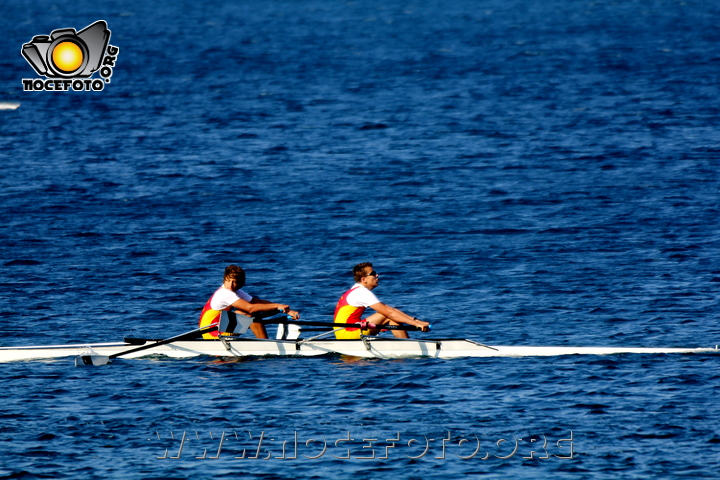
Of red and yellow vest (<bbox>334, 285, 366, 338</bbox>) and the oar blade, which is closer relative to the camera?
the oar blade

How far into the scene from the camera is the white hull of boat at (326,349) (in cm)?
1891

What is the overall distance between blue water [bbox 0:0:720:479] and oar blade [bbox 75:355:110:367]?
0.61 feet

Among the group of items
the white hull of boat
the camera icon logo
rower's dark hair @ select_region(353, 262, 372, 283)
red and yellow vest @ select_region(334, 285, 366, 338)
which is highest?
the camera icon logo

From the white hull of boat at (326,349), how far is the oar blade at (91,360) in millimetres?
186

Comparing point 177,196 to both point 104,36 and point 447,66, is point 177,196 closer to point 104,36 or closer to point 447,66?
point 104,36

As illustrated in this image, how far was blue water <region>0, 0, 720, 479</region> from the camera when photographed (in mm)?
15234

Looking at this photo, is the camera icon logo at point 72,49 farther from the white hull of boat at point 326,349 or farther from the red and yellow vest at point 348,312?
the red and yellow vest at point 348,312

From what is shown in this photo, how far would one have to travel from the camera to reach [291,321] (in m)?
19.2

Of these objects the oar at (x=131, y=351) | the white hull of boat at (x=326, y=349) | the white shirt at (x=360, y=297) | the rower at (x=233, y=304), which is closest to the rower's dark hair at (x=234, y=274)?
the rower at (x=233, y=304)

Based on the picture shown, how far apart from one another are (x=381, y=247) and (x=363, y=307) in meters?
9.36

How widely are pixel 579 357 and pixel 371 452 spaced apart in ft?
18.9

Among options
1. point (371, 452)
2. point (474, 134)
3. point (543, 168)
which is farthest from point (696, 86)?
point (371, 452)

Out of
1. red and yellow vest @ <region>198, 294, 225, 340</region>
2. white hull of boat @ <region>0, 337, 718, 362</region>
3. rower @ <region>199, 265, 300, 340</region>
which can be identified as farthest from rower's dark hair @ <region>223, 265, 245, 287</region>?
white hull of boat @ <region>0, 337, 718, 362</region>

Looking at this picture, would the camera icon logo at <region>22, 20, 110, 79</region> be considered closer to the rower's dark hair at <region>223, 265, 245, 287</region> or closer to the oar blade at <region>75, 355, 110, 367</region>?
the rower's dark hair at <region>223, 265, 245, 287</region>
